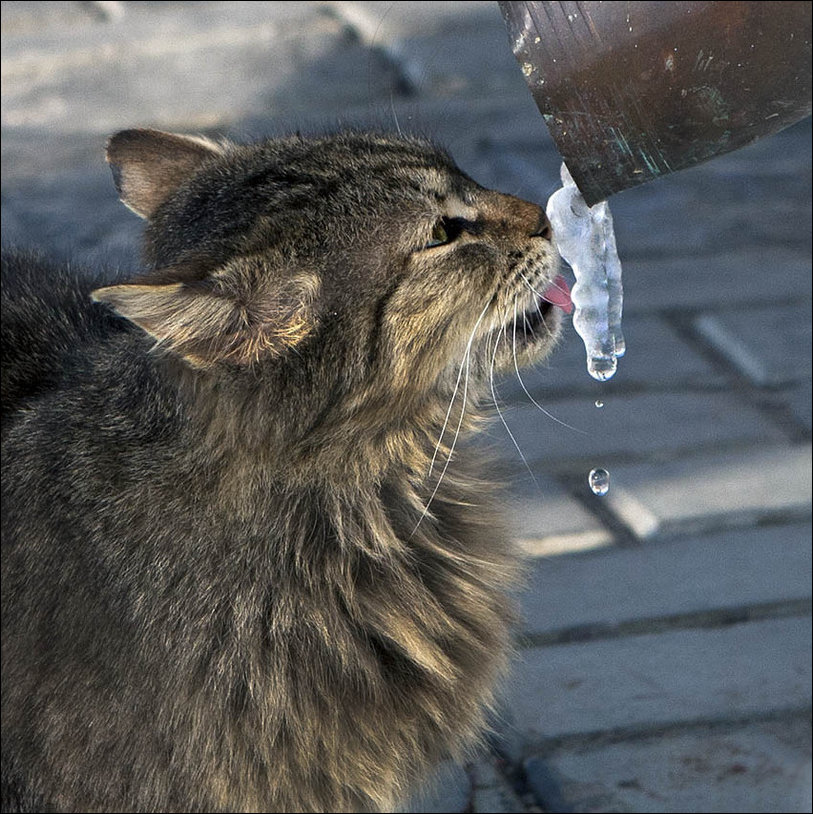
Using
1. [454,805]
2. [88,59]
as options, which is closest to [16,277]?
[454,805]

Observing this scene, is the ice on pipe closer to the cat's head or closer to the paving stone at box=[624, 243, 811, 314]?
the cat's head

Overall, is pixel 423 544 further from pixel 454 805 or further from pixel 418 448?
pixel 454 805

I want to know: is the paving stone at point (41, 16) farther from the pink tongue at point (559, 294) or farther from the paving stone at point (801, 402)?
the pink tongue at point (559, 294)

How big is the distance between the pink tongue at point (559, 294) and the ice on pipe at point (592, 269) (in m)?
0.06

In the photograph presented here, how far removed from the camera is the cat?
1.94m

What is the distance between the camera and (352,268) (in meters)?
1.96

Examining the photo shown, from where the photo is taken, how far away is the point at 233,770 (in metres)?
2.01

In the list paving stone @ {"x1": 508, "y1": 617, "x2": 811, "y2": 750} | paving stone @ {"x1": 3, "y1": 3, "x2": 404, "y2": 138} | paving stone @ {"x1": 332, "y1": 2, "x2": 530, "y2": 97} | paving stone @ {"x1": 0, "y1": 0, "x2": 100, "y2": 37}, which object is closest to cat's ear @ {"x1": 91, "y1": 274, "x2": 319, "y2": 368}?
paving stone @ {"x1": 508, "y1": 617, "x2": 811, "y2": 750}

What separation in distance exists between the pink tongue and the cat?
0.02m

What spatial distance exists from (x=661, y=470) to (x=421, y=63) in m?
2.65

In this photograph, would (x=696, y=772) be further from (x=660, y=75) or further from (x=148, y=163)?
(x=148, y=163)

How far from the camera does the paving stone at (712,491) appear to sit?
2.87 metres

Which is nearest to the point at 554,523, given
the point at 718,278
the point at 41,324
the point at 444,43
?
the point at 41,324

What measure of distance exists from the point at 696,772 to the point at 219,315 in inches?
47.4
